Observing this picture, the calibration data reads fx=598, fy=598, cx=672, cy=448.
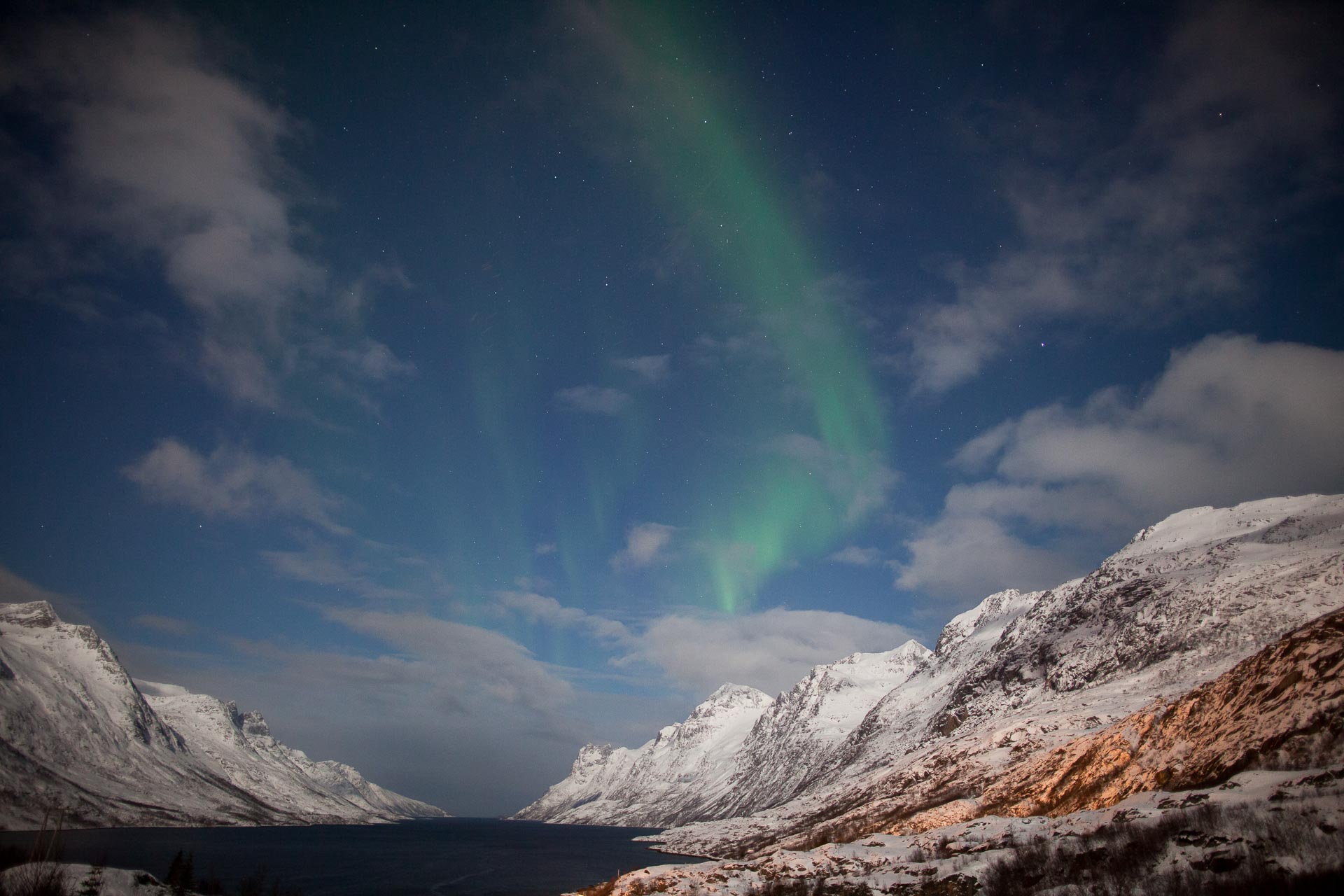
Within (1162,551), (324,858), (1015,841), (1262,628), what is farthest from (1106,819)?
(324,858)

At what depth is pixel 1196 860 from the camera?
18031 millimetres

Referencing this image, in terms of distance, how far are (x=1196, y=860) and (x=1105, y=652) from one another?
12061 cm

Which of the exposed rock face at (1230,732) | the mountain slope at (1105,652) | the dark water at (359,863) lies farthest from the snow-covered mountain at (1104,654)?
the dark water at (359,863)

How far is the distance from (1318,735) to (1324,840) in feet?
46.2

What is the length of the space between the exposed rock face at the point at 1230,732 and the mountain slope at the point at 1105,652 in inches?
685

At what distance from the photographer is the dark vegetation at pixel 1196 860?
50.8 feet

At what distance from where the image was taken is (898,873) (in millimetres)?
28828

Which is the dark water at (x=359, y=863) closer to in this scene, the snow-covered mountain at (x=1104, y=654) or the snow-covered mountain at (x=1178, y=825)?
the snow-covered mountain at (x=1104, y=654)

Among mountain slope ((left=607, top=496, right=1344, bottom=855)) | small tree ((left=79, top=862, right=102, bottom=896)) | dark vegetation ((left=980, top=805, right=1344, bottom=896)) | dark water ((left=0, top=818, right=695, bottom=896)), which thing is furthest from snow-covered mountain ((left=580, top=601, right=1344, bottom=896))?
dark water ((left=0, top=818, right=695, bottom=896))

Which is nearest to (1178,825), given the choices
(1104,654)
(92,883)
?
(92,883)

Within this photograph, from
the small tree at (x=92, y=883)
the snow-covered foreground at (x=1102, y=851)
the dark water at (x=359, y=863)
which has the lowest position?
the dark water at (x=359, y=863)

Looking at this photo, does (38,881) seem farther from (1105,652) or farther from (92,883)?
(1105,652)

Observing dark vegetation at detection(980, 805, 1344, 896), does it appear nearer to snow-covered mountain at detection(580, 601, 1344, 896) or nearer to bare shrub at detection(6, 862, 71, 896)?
snow-covered mountain at detection(580, 601, 1344, 896)

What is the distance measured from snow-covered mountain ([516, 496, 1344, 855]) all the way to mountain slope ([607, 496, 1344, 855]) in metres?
0.35
